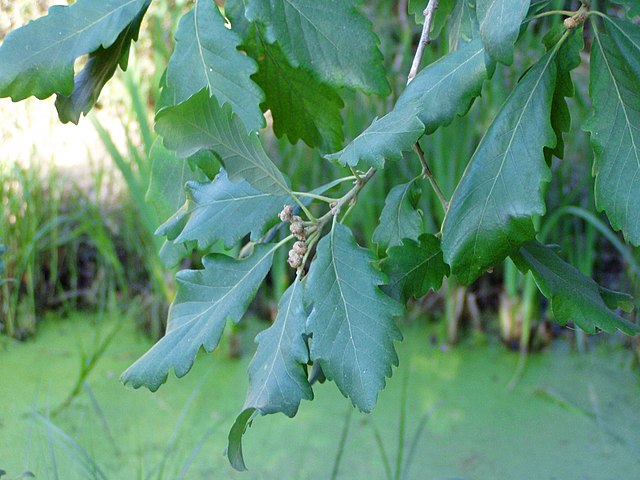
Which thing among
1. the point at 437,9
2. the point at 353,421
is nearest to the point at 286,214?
the point at 437,9

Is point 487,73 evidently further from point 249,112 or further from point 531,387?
point 531,387

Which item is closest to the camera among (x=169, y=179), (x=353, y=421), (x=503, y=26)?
(x=503, y=26)

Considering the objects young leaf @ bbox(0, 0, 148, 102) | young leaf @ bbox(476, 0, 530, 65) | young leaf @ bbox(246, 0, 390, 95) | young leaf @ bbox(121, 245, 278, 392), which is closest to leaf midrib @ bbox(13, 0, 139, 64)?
young leaf @ bbox(0, 0, 148, 102)

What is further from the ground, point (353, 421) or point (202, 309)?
point (202, 309)

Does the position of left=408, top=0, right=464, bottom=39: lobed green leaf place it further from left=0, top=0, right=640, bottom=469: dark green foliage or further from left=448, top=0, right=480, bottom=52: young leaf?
left=0, top=0, right=640, bottom=469: dark green foliage

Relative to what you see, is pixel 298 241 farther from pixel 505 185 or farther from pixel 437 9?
pixel 437 9

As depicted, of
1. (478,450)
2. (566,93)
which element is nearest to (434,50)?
(478,450)
